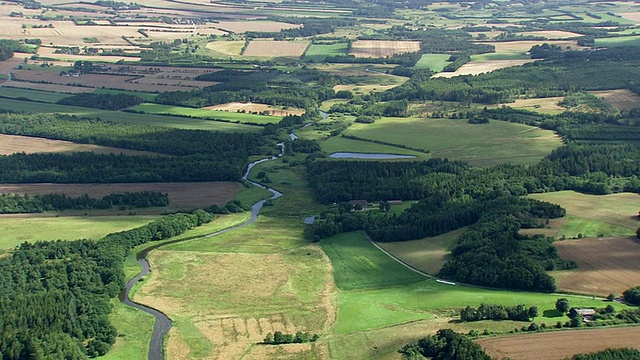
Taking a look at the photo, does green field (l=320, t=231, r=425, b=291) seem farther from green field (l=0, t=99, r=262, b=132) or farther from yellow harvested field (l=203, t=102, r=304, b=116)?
yellow harvested field (l=203, t=102, r=304, b=116)

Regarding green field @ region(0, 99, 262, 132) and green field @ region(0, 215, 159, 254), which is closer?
green field @ region(0, 215, 159, 254)

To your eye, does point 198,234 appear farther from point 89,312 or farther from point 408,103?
point 408,103

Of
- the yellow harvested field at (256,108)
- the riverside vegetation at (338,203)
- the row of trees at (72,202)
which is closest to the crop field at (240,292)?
the riverside vegetation at (338,203)

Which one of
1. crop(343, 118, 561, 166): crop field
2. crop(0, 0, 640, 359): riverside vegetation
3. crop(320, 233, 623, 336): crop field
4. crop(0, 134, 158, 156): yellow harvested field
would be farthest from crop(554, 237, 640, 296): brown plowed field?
crop(0, 134, 158, 156): yellow harvested field

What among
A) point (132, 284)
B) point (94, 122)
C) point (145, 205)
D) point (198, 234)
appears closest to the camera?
point (132, 284)

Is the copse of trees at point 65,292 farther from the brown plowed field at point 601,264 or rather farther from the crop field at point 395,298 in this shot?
the brown plowed field at point 601,264

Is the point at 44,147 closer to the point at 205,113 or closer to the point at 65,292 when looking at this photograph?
the point at 205,113

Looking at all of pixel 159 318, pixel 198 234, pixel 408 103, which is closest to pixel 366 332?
pixel 159 318
